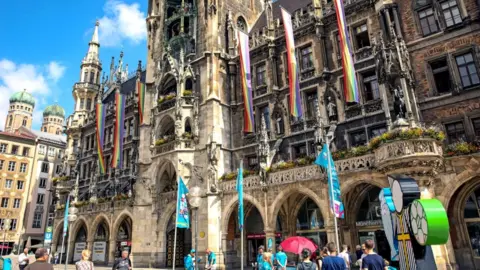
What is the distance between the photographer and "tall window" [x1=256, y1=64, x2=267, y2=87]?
2719cm

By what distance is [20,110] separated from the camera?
9756 cm

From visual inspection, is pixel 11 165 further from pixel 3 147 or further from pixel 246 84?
pixel 246 84

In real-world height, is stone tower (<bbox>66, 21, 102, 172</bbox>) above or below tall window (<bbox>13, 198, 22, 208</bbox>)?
above

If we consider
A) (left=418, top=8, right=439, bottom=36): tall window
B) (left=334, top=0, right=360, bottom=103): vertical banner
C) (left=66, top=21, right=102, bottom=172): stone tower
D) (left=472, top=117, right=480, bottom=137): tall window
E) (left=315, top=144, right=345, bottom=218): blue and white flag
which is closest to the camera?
(left=315, top=144, right=345, bottom=218): blue and white flag

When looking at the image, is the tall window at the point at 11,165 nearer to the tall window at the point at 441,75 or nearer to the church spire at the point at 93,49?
the church spire at the point at 93,49

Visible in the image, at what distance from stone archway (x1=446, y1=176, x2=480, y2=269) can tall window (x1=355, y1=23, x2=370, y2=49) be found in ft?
35.7

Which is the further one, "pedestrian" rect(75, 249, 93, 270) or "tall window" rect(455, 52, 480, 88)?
"tall window" rect(455, 52, 480, 88)

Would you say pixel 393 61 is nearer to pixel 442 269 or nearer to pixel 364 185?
pixel 364 185

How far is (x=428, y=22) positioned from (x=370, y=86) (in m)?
4.79

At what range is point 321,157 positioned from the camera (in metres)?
17.0

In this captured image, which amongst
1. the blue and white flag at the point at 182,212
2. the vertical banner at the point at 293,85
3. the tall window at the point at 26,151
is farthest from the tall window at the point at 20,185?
the vertical banner at the point at 293,85

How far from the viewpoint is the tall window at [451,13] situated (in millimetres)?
19312

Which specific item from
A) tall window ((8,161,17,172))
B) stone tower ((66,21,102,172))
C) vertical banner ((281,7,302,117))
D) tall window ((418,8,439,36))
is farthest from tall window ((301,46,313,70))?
tall window ((8,161,17,172))

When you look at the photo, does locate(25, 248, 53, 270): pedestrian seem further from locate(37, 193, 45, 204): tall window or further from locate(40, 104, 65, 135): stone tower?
locate(40, 104, 65, 135): stone tower
